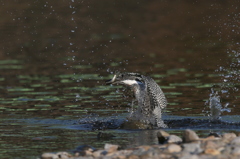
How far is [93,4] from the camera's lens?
37906mm

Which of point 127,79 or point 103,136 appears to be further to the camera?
point 127,79

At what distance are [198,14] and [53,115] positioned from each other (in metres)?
22.4

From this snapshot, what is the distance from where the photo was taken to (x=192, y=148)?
8.70 metres

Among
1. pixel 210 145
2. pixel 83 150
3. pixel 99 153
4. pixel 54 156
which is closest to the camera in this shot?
pixel 210 145

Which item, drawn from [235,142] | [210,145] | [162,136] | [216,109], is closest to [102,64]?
[216,109]

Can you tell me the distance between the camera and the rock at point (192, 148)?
28.0 feet

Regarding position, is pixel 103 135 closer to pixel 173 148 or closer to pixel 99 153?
pixel 99 153

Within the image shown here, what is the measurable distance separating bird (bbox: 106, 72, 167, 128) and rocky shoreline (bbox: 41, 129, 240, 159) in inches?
126

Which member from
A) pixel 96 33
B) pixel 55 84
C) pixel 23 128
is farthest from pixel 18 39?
pixel 23 128

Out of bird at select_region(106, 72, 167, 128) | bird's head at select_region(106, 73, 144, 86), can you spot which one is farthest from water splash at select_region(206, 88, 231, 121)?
bird's head at select_region(106, 73, 144, 86)

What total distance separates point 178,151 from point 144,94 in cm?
460

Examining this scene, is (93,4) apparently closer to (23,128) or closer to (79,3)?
(79,3)

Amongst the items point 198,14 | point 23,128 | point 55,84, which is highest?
point 198,14

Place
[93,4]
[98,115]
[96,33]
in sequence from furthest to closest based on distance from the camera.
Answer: [93,4], [96,33], [98,115]
